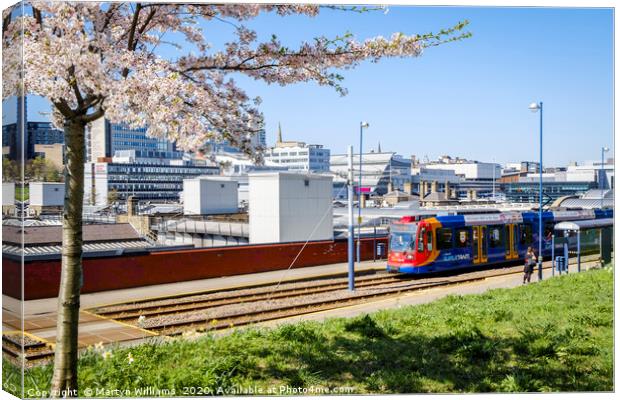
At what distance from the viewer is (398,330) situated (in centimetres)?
1127

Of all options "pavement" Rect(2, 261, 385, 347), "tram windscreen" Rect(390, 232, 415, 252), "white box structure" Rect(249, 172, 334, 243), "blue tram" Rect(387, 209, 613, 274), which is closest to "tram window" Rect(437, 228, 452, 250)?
"blue tram" Rect(387, 209, 613, 274)

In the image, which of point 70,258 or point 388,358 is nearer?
point 70,258

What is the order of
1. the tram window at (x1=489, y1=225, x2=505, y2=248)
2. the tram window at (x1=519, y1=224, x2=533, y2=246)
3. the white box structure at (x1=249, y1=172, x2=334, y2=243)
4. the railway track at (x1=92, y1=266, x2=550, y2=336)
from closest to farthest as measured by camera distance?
the railway track at (x1=92, y1=266, x2=550, y2=336)
the white box structure at (x1=249, y1=172, x2=334, y2=243)
the tram window at (x1=489, y1=225, x2=505, y2=248)
the tram window at (x1=519, y1=224, x2=533, y2=246)

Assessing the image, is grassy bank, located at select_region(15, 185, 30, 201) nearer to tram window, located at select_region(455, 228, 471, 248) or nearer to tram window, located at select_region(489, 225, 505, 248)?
tram window, located at select_region(455, 228, 471, 248)

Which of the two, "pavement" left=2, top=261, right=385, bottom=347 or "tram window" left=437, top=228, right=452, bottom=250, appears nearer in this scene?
"pavement" left=2, top=261, right=385, bottom=347

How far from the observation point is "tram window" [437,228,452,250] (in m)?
23.3

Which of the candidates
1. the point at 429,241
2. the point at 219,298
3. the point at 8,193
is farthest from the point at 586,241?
the point at 8,193

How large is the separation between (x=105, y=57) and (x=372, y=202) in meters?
38.1

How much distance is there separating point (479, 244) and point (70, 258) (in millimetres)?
19925

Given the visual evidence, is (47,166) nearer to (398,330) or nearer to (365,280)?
(398,330)

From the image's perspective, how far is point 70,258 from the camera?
7227 millimetres

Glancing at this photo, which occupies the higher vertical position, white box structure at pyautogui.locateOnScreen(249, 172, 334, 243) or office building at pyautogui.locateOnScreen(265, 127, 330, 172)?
office building at pyautogui.locateOnScreen(265, 127, 330, 172)

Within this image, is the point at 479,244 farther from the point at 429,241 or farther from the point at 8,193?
the point at 8,193

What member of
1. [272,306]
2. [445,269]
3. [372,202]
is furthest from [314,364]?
[372,202]
